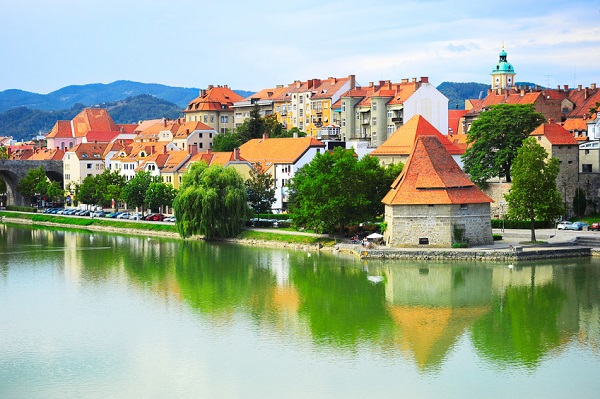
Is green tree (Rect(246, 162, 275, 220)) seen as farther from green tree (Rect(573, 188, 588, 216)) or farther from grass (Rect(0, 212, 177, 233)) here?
green tree (Rect(573, 188, 588, 216))

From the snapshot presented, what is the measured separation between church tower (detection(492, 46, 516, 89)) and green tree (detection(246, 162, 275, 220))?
72.8m

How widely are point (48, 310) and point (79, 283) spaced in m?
5.71

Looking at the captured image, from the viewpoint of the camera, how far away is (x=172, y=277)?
39625 millimetres

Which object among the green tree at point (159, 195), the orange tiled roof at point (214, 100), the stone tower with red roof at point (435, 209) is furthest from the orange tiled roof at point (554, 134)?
the orange tiled roof at point (214, 100)

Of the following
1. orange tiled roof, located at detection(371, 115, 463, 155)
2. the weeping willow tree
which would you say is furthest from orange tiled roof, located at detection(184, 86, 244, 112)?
the weeping willow tree

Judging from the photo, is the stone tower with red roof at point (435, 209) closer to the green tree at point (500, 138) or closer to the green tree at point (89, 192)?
the green tree at point (500, 138)

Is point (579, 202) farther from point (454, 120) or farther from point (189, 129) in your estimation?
point (454, 120)

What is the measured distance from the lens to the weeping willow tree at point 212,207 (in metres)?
51.8

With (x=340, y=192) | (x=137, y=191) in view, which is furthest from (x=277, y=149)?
(x=340, y=192)

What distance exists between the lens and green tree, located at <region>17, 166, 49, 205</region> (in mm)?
79250

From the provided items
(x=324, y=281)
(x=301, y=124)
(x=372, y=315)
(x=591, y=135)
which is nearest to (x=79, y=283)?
(x=324, y=281)

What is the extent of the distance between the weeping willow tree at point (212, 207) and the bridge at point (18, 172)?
34.5m

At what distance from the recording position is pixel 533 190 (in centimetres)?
4412

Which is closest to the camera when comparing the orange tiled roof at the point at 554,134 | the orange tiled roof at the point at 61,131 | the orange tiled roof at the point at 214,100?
the orange tiled roof at the point at 554,134
